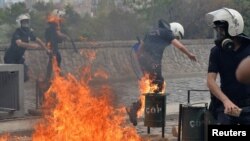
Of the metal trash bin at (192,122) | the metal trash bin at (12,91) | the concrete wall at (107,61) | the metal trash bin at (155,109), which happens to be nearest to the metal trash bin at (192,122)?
the metal trash bin at (192,122)

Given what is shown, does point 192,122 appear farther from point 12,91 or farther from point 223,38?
point 12,91

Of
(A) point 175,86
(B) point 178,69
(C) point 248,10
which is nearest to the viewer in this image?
(A) point 175,86

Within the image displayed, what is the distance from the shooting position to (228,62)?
19.5ft

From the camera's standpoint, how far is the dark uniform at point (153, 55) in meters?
9.41

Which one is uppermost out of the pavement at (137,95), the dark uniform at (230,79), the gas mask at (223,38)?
the gas mask at (223,38)

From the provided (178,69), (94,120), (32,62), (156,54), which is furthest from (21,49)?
(178,69)

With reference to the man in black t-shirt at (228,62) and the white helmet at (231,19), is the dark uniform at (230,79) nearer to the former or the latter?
the man in black t-shirt at (228,62)

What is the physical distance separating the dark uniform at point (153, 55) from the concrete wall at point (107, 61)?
25.2 ft

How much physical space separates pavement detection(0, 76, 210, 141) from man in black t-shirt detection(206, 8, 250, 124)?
2.73m

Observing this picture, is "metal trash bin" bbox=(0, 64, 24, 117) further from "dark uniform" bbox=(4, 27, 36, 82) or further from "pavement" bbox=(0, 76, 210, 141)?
"dark uniform" bbox=(4, 27, 36, 82)

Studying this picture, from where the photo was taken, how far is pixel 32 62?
59.0 ft

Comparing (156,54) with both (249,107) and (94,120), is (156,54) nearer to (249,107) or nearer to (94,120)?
(94,120)

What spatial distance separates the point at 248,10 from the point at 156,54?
20.4 metres

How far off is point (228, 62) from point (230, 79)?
0.16 metres
